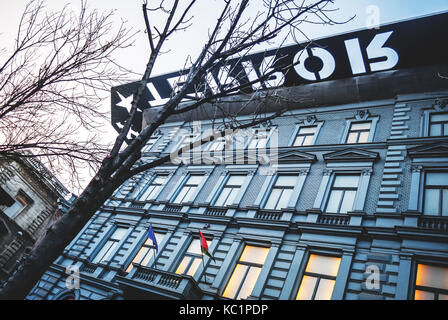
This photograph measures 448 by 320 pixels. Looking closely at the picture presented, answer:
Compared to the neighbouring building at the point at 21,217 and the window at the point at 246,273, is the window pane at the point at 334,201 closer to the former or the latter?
the window at the point at 246,273

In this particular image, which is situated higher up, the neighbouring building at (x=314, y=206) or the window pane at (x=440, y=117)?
the window pane at (x=440, y=117)

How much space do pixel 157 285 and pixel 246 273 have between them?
11.8 ft

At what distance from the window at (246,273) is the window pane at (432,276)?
5311 mm

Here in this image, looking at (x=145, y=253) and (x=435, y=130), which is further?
(x=145, y=253)

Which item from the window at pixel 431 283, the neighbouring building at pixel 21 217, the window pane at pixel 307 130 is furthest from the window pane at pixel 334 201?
the neighbouring building at pixel 21 217

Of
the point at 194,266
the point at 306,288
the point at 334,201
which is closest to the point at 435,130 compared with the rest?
the point at 334,201

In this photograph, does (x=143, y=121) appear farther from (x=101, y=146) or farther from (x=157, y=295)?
(x=101, y=146)

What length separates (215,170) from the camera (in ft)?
56.1

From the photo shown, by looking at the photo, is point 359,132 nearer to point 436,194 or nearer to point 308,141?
point 308,141

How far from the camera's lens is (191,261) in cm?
1284

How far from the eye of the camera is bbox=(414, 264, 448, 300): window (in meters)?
8.20

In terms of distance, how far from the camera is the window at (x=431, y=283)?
8203 mm

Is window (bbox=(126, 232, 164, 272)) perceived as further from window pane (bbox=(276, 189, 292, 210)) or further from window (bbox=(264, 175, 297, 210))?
window pane (bbox=(276, 189, 292, 210))
